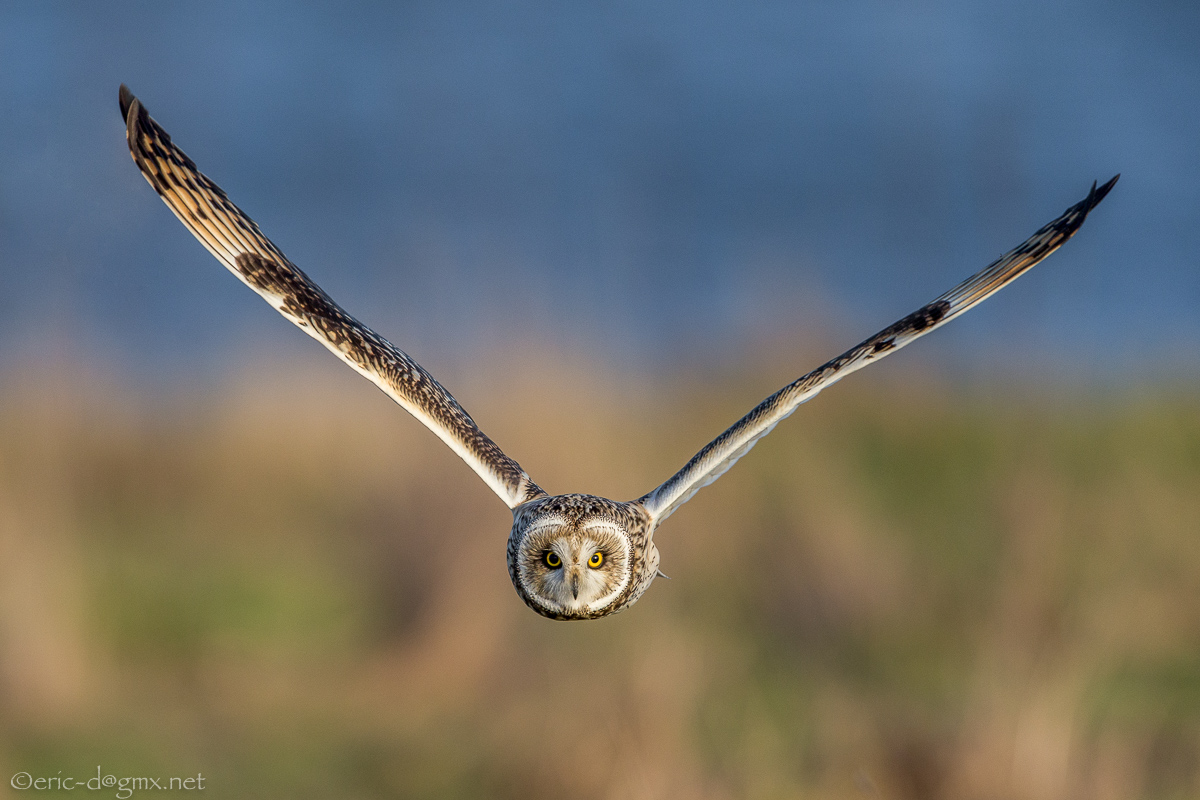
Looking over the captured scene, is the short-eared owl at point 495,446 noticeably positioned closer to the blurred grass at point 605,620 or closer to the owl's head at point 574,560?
the owl's head at point 574,560

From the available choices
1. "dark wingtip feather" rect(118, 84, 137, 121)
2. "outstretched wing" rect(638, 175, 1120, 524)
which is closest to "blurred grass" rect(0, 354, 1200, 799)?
"outstretched wing" rect(638, 175, 1120, 524)

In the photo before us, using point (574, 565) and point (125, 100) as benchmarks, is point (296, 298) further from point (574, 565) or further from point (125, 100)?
point (574, 565)

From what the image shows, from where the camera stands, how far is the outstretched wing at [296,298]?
5.28 metres

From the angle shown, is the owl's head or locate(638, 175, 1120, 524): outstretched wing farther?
locate(638, 175, 1120, 524): outstretched wing

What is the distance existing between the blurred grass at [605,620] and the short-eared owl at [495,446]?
11.7 feet

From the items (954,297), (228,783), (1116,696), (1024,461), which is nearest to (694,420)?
(1024,461)

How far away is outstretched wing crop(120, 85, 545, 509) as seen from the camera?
5281mm

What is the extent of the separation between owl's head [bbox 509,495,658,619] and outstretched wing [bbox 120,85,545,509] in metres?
0.48

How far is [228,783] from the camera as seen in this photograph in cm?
1158

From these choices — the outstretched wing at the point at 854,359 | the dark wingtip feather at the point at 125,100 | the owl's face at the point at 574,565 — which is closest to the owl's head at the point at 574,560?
the owl's face at the point at 574,565

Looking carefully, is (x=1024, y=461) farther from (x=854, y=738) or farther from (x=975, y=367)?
(x=975, y=367)

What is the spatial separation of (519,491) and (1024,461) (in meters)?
6.07

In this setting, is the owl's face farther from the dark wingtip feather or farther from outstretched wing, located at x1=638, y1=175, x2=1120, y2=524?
the dark wingtip feather

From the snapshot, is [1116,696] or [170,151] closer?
[170,151]
